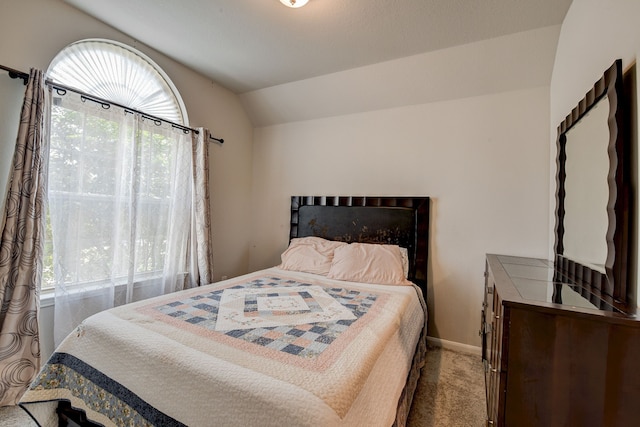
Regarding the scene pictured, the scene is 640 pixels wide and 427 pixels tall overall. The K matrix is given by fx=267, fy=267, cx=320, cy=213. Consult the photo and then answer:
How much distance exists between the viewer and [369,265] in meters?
2.43

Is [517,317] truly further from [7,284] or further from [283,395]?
[7,284]

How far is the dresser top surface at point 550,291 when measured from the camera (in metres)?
0.93

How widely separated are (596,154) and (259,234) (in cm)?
316

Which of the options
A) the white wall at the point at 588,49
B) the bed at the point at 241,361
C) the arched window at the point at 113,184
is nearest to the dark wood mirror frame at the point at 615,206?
the white wall at the point at 588,49

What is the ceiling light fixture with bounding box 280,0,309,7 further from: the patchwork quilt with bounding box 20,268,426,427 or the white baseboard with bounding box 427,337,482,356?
the white baseboard with bounding box 427,337,482,356

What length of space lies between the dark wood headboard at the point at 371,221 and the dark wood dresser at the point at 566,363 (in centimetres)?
158

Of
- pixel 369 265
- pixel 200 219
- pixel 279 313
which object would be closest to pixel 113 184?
pixel 200 219

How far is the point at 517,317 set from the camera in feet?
3.08

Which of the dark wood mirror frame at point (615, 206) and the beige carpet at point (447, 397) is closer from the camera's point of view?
the dark wood mirror frame at point (615, 206)

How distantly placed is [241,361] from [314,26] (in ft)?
7.27

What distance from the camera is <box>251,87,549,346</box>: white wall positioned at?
7.42 ft

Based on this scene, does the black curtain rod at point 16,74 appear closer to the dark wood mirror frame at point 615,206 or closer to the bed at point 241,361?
the bed at point 241,361

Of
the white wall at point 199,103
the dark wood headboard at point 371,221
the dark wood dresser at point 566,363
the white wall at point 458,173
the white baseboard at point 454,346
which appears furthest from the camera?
the dark wood headboard at point 371,221

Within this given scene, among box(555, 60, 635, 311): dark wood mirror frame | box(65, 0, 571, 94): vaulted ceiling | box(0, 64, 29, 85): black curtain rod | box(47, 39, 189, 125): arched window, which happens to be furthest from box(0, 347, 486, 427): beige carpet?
box(65, 0, 571, 94): vaulted ceiling
